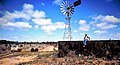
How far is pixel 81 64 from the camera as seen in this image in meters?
14.6

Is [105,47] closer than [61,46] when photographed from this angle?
Yes

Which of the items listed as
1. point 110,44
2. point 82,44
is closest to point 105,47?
point 110,44

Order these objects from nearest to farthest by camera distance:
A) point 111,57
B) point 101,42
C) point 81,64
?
point 81,64 < point 111,57 < point 101,42

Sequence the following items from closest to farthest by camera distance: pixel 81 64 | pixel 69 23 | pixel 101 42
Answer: pixel 81 64
pixel 101 42
pixel 69 23

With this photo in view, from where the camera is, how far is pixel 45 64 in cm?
1540

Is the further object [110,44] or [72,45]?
[72,45]

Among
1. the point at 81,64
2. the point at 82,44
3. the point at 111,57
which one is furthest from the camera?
the point at 82,44

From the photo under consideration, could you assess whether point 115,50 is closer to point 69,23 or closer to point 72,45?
point 72,45

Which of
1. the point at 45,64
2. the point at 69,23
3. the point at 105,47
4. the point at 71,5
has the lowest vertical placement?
the point at 45,64

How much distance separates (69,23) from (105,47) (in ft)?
22.8

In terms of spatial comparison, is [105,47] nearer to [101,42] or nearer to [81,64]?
[101,42]

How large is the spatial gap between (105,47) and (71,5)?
8.77m

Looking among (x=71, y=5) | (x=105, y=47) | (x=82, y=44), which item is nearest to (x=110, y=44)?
(x=105, y=47)

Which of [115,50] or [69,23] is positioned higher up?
[69,23]
